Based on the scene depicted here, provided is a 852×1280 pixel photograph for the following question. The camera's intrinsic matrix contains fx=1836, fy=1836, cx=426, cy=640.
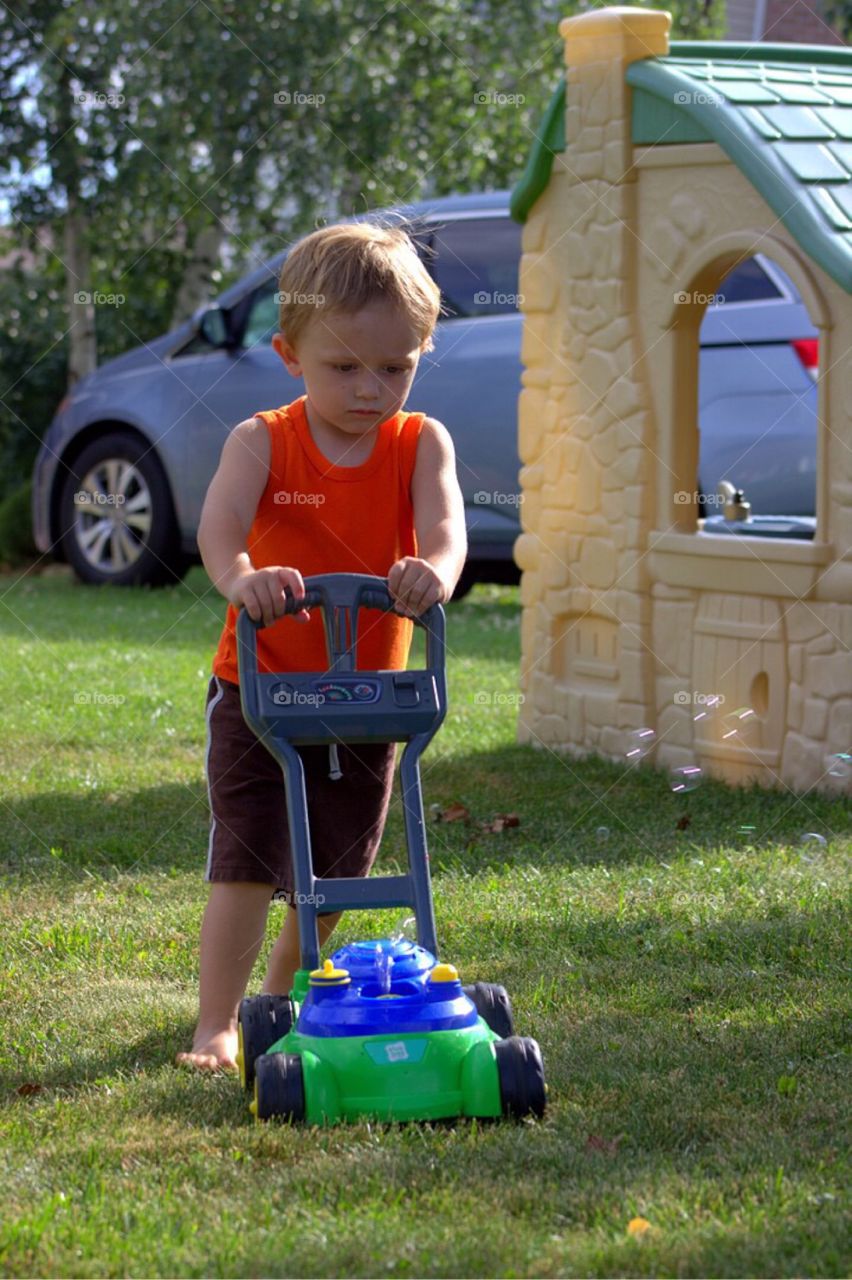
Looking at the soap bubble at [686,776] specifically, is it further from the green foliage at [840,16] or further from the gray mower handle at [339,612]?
the green foliage at [840,16]

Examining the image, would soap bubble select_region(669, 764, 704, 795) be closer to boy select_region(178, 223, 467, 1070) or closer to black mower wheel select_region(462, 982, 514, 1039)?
boy select_region(178, 223, 467, 1070)

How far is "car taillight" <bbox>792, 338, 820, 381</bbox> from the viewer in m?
8.28

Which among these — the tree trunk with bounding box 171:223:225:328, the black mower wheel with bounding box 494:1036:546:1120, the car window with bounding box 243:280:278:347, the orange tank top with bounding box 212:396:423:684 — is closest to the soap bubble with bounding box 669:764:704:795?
the orange tank top with bounding box 212:396:423:684

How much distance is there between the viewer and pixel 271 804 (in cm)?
349

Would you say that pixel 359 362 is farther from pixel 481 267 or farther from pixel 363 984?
pixel 481 267

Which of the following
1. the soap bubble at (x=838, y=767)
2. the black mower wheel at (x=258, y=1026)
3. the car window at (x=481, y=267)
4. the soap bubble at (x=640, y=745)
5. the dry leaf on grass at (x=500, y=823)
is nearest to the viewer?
the black mower wheel at (x=258, y=1026)

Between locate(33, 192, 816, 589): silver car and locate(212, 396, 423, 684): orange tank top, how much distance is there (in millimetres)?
3607

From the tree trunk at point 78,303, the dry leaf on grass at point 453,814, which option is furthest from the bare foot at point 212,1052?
the tree trunk at point 78,303

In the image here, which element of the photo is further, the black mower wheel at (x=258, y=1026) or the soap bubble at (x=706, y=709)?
the soap bubble at (x=706, y=709)

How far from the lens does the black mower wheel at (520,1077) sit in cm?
295

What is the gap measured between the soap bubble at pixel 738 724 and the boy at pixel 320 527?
2.64 m

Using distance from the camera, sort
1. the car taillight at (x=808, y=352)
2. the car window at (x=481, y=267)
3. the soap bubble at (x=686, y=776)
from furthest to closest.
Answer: the car window at (x=481, y=267) < the car taillight at (x=808, y=352) < the soap bubble at (x=686, y=776)

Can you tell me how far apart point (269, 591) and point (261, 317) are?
7629mm

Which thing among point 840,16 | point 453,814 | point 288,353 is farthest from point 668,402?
point 840,16
